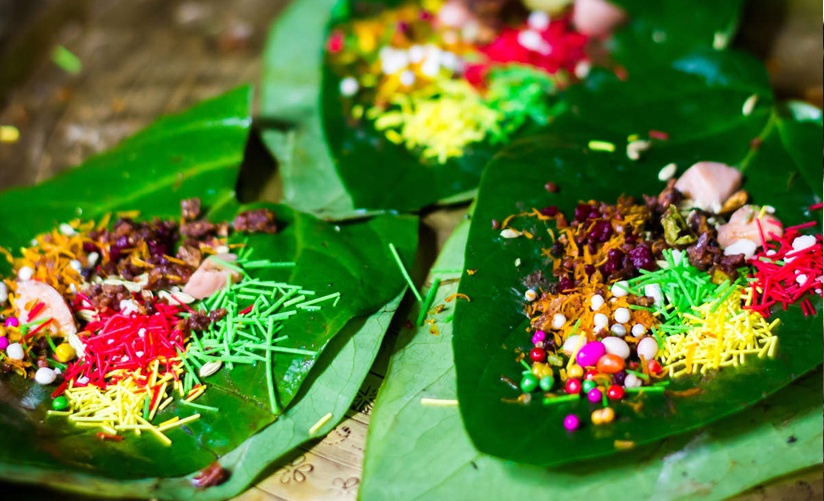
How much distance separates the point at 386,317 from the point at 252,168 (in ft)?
2.46

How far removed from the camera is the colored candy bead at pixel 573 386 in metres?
1.44

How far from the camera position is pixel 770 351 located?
1.46 m

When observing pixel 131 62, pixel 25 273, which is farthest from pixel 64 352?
pixel 131 62

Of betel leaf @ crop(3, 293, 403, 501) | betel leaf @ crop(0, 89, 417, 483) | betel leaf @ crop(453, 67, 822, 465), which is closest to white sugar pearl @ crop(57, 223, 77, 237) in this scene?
betel leaf @ crop(0, 89, 417, 483)

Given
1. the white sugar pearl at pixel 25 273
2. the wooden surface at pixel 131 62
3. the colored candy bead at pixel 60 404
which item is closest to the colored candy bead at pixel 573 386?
the wooden surface at pixel 131 62

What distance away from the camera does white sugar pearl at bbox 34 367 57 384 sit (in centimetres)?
158

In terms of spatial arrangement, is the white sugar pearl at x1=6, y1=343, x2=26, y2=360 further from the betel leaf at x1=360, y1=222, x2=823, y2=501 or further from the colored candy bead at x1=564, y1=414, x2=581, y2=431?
the colored candy bead at x1=564, y1=414, x2=581, y2=431

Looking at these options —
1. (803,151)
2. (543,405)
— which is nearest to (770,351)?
(543,405)

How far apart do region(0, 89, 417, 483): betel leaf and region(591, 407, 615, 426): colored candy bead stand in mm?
531

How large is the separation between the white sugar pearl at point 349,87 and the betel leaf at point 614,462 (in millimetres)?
1072

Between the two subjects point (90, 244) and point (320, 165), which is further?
point (320, 165)

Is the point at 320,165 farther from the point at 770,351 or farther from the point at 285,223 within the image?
the point at 770,351

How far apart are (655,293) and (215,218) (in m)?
1.12

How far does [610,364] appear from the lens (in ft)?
4.72
